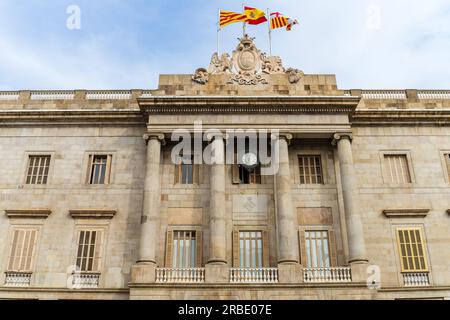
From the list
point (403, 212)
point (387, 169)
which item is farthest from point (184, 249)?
point (387, 169)

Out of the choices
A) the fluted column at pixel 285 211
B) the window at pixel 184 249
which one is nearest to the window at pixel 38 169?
the window at pixel 184 249

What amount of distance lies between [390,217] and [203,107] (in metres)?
12.7

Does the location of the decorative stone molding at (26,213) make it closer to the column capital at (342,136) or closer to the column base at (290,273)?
the column base at (290,273)

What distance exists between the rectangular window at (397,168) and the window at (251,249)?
866 cm

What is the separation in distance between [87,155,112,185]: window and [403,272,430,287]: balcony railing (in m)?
18.0

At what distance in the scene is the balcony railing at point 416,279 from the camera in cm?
2594

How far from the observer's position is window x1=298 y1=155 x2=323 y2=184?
28609 millimetres

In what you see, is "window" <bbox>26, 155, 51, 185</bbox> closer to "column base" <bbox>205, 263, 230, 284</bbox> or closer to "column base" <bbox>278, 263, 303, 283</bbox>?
"column base" <bbox>205, 263, 230, 284</bbox>

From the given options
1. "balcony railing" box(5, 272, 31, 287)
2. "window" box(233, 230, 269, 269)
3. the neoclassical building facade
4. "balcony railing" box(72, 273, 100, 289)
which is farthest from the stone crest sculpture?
A: "balcony railing" box(5, 272, 31, 287)

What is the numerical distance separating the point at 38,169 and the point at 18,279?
6.67m

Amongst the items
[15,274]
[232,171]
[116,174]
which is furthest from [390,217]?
[15,274]

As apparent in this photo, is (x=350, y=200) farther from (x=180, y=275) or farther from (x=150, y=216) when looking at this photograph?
(x=150, y=216)

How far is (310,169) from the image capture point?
94.8ft
